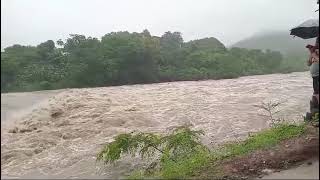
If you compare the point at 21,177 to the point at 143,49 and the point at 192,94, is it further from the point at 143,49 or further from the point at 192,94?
the point at 143,49

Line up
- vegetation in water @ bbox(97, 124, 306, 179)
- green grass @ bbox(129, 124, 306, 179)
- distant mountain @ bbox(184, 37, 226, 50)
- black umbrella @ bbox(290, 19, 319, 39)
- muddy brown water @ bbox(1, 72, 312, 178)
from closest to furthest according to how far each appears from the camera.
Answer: green grass @ bbox(129, 124, 306, 179) < vegetation in water @ bbox(97, 124, 306, 179) < black umbrella @ bbox(290, 19, 319, 39) < muddy brown water @ bbox(1, 72, 312, 178) < distant mountain @ bbox(184, 37, 226, 50)

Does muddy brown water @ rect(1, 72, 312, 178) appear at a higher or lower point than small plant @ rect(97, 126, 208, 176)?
lower

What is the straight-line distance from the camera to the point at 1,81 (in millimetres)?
2906

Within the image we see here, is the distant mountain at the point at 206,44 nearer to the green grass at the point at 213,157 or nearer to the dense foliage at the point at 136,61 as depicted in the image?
the dense foliage at the point at 136,61

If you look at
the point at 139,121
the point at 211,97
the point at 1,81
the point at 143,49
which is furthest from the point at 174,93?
the point at 1,81

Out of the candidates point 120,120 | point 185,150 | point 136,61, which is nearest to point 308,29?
point 185,150

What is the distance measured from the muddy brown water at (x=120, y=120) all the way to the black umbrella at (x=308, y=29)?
346cm

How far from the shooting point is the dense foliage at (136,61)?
26.0m

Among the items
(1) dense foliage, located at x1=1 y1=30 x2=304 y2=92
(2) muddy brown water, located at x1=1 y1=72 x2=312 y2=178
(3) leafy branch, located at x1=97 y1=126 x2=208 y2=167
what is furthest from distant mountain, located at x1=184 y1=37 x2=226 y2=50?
(3) leafy branch, located at x1=97 y1=126 x2=208 y2=167

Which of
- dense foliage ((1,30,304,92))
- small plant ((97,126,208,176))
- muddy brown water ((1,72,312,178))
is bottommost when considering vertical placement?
muddy brown water ((1,72,312,178))

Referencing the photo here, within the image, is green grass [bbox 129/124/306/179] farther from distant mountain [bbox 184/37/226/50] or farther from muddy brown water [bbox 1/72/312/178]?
distant mountain [bbox 184/37/226/50]

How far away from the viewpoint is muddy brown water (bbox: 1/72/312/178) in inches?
382

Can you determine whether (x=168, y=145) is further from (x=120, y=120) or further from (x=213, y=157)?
(x=120, y=120)

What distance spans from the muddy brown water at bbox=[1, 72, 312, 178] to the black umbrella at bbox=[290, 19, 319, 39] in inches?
136
